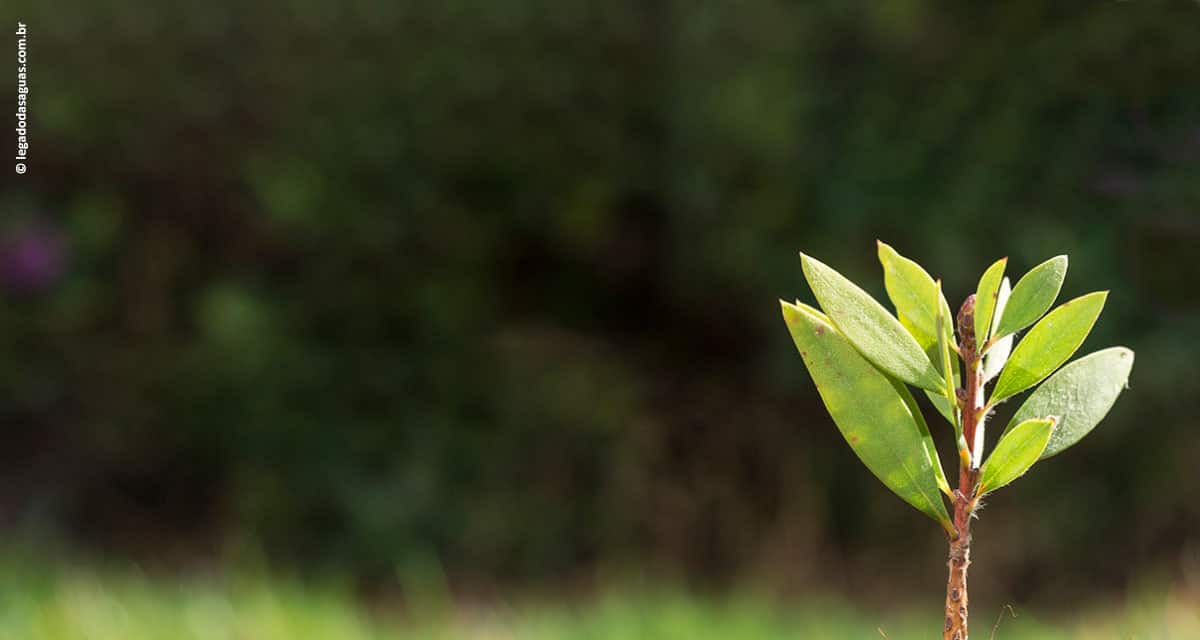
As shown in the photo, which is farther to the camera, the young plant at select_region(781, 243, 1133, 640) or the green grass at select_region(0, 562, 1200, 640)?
the green grass at select_region(0, 562, 1200, 640)

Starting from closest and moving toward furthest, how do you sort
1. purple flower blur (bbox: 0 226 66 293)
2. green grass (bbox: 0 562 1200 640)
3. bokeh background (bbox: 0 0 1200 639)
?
green grass (bbox: 0 562 1200 640), bokeh background (bbox: 0 0 1200 639), purple flower blur (bbox: 0 226 66 293)

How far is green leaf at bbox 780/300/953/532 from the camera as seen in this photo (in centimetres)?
23

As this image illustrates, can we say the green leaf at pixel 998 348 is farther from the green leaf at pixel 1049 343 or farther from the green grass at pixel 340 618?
the green grass at pixel 340 618

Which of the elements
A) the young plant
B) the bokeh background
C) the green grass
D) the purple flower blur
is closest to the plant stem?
the young plant

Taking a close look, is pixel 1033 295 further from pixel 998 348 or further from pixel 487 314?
pixel 487 314

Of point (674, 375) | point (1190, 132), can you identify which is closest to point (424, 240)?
point (674, 375)

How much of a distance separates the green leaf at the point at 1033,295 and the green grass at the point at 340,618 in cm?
72

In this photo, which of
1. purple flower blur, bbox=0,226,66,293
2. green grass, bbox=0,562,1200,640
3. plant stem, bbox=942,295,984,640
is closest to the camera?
plant stem, bbox=942,295,984,640

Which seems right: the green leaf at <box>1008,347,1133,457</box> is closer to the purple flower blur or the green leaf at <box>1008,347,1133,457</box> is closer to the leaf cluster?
the leaf cluster

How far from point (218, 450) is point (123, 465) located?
0.30 m

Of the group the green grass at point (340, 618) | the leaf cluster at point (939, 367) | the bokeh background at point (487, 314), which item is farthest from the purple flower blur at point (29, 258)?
the leaf cluster at point (939, 367)

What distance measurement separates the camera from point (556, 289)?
2.47 metres

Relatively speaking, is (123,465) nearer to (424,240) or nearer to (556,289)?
(424,240)

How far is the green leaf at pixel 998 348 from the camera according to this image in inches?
9.4
